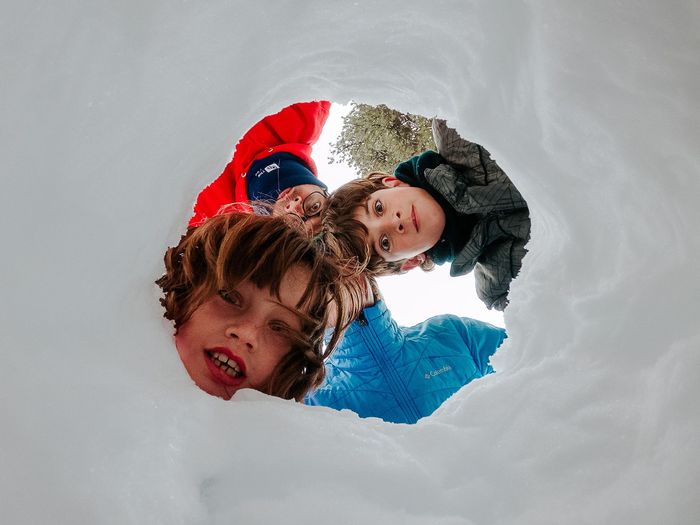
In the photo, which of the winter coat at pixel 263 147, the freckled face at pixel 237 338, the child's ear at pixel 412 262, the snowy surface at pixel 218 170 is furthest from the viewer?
the winter coat at pixel 263 147

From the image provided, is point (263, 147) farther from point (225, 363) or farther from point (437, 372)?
point (225, 363)

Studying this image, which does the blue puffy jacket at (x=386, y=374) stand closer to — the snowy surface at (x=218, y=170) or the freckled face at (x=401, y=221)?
the freckled face at (x=401, y=221)

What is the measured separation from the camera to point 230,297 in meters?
0.90

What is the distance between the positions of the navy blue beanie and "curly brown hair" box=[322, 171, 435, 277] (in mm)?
181

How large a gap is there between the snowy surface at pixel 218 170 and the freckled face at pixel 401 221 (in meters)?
0.63

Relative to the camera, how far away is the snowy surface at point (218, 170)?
43 cm

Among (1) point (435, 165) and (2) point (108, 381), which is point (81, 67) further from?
(1) point (435, 165)

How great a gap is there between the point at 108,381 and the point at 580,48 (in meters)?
0.54

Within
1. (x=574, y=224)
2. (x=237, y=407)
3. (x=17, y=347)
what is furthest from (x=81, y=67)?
(x=574, y=224)

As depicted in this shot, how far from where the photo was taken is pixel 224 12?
0.49 meters

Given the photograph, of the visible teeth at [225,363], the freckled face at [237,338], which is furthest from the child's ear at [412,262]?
the visible teeth at [225,363]

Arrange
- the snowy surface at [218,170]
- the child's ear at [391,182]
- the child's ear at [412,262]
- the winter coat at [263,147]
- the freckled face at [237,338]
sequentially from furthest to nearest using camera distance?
the winter coat at [263,147] → the child's ear at [412,262] → the child's ear at [391,182] → the freckled face at [237,338] → the snowy surface at [218,170]

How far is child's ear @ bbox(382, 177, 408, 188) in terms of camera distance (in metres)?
1.45

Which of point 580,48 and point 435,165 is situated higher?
point 435,165
